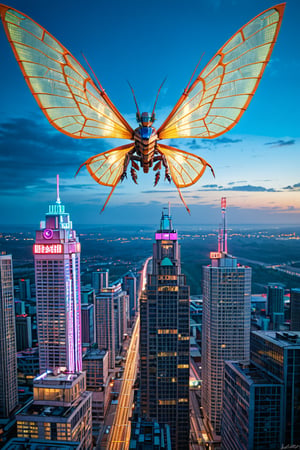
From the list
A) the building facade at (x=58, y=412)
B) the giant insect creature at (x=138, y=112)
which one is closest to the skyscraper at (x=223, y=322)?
the building facade at (x=58, y=412)

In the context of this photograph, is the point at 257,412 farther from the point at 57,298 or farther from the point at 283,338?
the point at 57,298

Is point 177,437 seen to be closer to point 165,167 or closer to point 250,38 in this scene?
point 165,167

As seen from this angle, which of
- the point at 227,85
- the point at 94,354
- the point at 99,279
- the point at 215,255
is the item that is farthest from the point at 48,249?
Result: the point at 227,85

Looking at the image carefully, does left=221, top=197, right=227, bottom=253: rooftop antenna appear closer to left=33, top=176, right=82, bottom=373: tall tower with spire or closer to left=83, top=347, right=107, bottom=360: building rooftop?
left=33, top=176, right=82, bottom=373: tall tower with spire

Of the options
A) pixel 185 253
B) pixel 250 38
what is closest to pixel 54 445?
pixel 250 38

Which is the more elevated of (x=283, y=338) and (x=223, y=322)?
(x=283, y=338)
